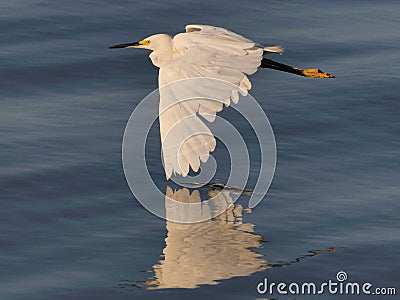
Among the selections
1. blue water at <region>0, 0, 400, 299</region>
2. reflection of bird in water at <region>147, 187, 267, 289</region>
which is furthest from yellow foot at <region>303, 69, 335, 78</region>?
reflection of bird in water at <region>147, 187, 267, 289</region>

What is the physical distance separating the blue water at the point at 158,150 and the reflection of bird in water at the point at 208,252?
2 cm

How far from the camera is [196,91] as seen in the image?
8.63 metres

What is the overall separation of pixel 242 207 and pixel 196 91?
1.02m

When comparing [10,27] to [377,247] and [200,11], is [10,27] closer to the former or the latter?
[200,11]

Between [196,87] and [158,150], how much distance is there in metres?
1.52

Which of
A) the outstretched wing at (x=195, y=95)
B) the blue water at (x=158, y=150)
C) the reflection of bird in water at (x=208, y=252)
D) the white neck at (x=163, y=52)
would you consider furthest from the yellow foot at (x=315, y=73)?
the reflection of bird in water at (x=208, y=252)

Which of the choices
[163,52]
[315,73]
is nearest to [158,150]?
[163,52]

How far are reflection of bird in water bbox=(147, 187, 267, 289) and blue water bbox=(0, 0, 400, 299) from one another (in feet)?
0.06

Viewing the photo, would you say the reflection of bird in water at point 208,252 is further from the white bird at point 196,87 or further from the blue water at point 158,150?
the white bird at point 196,87

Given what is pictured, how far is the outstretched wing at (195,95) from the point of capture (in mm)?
8586

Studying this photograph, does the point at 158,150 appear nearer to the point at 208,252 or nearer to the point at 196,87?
the point at 196,87

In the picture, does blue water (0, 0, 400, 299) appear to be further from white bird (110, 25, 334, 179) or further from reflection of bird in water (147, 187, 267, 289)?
white bird (110, 25, 334, 179)

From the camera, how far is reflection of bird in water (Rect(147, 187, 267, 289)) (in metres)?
7.86

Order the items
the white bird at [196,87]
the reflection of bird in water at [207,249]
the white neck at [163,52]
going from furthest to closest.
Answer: the white neck at [163,52] → the white bird at [196,87] → the reflection of bird in water at [207,249]
